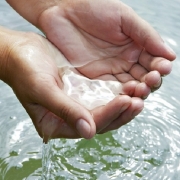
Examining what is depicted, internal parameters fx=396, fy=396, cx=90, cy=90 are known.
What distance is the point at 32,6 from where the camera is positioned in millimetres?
1665

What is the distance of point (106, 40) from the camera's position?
1.56 metres

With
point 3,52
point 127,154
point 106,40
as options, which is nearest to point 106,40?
point 106,40

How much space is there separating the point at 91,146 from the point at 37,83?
2.27 ft

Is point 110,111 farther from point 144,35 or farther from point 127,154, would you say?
point 127,154

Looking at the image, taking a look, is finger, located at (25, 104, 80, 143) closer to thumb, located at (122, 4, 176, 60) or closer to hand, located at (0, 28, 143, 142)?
hand, located at (0, 28, 143, 142)

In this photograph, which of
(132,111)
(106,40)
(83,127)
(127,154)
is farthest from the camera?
(127,154)

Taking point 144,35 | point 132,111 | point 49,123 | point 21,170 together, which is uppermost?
point 144,35

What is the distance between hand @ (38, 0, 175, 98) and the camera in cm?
143

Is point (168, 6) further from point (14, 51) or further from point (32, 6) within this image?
point (14, 51)

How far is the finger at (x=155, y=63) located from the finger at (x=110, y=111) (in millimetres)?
228

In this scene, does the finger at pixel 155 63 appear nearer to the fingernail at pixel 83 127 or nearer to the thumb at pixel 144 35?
the thumb at pixel 144 35

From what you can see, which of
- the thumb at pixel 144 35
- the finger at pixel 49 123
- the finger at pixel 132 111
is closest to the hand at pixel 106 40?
the thumb at pixel 144 35

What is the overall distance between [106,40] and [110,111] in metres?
0.46

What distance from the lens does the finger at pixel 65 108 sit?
1.09 metres
